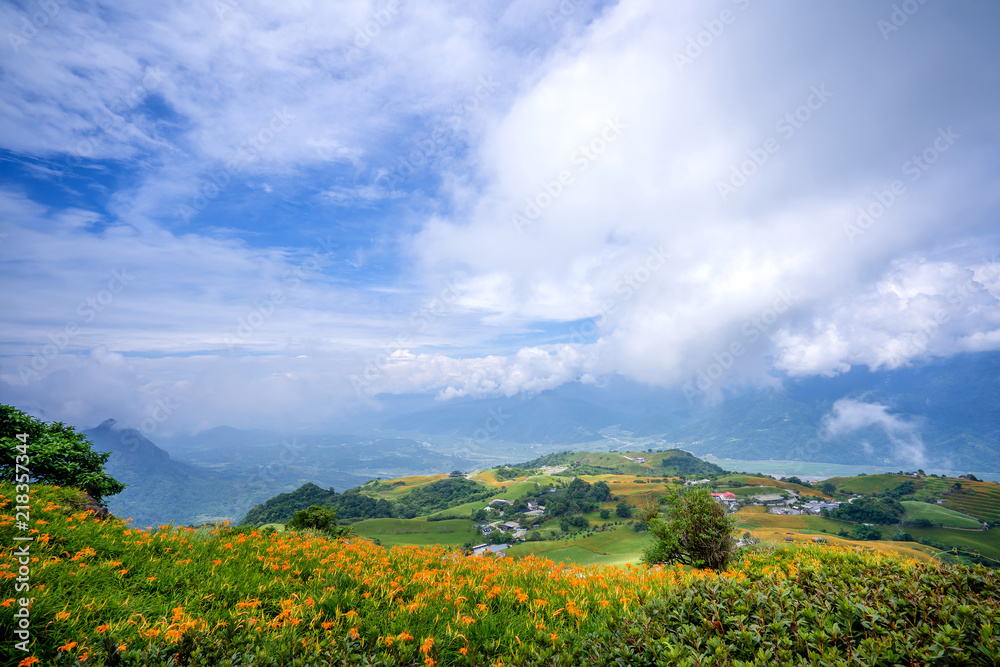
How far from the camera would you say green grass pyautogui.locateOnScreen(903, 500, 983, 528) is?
297ft

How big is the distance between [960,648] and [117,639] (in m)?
7.35

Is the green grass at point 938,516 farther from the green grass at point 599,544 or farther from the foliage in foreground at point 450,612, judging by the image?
the foliage in foreground at point 450,612

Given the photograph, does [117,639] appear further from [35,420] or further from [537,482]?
[537,482]

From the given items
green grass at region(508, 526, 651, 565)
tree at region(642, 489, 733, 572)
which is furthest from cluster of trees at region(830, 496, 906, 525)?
tree at region(642, 489, 733, 572)

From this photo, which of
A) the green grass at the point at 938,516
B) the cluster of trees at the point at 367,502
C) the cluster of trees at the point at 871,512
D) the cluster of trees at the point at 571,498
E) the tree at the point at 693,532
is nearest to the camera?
the tree at the point at 693,532

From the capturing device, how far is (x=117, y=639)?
143 inches

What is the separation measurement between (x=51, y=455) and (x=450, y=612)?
529 inches

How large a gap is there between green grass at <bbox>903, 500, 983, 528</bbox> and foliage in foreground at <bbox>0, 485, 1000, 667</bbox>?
139546 millimetres

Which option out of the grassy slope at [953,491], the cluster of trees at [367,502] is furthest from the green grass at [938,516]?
the cluster of trees at [367,502]

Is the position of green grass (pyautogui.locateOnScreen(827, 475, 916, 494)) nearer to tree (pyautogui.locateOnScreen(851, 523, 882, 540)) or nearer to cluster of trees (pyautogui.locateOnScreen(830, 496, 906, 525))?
cluster of trees (pyautogui.locateOnScreen(830, 496, 906, 525))

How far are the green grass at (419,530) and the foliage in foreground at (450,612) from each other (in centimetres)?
8989

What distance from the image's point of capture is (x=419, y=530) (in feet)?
338

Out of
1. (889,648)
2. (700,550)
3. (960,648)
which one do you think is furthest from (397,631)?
(700,550)

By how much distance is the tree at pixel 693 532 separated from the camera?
10047 mm
